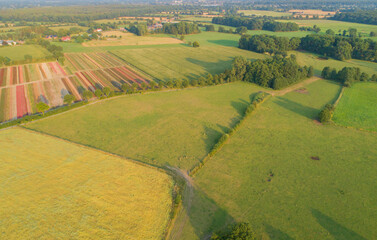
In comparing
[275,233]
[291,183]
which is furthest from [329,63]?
[275,233]

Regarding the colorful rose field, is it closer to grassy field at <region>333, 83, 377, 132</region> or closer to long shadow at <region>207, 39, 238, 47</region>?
grassy field at <region>333, 83, 377, 132</region>

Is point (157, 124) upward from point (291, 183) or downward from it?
upward

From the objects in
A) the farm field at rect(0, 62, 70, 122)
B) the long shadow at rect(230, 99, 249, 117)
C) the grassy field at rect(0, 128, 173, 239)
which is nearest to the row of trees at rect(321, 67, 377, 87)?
the long shadow at rect(230, 99, 249, 117)

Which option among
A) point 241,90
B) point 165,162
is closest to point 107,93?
point 165,162

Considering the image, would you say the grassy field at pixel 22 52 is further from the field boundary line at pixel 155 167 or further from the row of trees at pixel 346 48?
the row of trees at pixel 346 48

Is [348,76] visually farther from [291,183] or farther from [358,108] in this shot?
[291,183]

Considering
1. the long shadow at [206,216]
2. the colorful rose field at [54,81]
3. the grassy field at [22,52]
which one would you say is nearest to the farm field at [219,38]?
the colorful rose field at [54,81]
